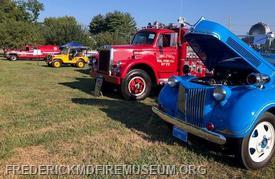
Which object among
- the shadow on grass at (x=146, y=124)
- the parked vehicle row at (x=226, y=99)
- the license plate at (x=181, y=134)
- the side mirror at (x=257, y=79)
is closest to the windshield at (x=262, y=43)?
the parked vehicle row at (x=226, y=99)

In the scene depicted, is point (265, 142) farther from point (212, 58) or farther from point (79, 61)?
point (79, 61)

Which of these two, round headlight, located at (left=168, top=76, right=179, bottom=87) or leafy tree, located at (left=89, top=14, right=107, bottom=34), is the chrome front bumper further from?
leafy tree, located at (left=89, top=14, right=107, bottom=34)

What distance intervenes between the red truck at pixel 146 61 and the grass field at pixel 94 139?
1.19 metres

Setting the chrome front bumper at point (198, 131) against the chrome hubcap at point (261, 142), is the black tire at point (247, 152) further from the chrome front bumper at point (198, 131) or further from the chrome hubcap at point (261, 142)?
the chrome front bumper at point (198, 131)

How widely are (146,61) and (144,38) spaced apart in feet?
3.56

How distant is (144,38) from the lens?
1127cm

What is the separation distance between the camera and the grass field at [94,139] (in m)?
5.14

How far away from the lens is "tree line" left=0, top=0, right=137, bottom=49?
45.2 m

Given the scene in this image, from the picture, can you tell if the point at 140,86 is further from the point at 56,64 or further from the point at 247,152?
the point at 56,64

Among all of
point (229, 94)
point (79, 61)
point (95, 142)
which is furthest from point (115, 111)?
point (79, 61)

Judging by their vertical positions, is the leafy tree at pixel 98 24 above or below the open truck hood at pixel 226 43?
above

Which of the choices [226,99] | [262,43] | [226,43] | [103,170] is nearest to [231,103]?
[226,99]

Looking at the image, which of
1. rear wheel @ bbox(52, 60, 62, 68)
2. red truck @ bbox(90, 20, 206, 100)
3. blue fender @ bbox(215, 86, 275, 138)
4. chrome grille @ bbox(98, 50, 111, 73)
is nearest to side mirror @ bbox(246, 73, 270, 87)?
blue fender @ bbox(215, 86, 275, 138)

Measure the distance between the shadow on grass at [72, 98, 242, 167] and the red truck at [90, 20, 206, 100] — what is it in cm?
69
